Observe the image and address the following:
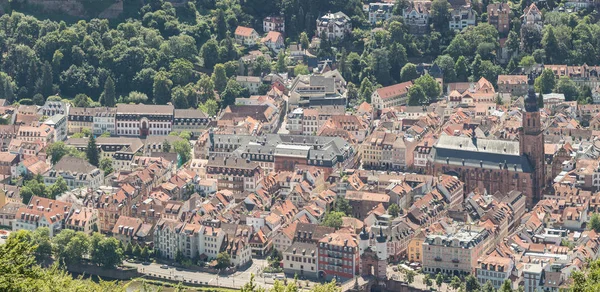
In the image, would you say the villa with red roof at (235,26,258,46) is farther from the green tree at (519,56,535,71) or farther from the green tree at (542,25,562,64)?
the green tree at (542,25,562,64)

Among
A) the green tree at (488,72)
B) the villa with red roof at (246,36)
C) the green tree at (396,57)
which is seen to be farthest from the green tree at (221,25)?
the green tree at (488,72)

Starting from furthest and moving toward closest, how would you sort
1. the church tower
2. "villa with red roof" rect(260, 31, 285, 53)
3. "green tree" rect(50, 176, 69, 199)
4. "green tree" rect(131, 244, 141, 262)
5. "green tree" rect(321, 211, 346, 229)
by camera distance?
"villa with red roof" rect(260, 31, 285, 53), the church tower, "green tree" rect(50, 176, 69, 199), "green tree" rect(321, 211, 346, 229), "green tree" rect(131, 244, 141, 262)

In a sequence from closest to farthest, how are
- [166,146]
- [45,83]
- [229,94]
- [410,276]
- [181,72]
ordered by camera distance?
[410,276] → [166,146] → [229,94] → [181,72] → [45,83]

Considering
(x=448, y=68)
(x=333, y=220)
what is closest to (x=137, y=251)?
(x=333, y=220)

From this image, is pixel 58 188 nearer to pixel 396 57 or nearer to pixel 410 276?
pixel 410 276

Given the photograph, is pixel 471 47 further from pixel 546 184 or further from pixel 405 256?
pixel 405 256

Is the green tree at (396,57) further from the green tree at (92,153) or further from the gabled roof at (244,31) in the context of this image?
the green tree at (92,153)

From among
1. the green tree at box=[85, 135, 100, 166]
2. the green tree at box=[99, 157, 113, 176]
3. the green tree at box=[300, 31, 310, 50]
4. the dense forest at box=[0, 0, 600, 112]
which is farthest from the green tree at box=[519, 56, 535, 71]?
the green tree at box=[85, 135, 100, 166]
